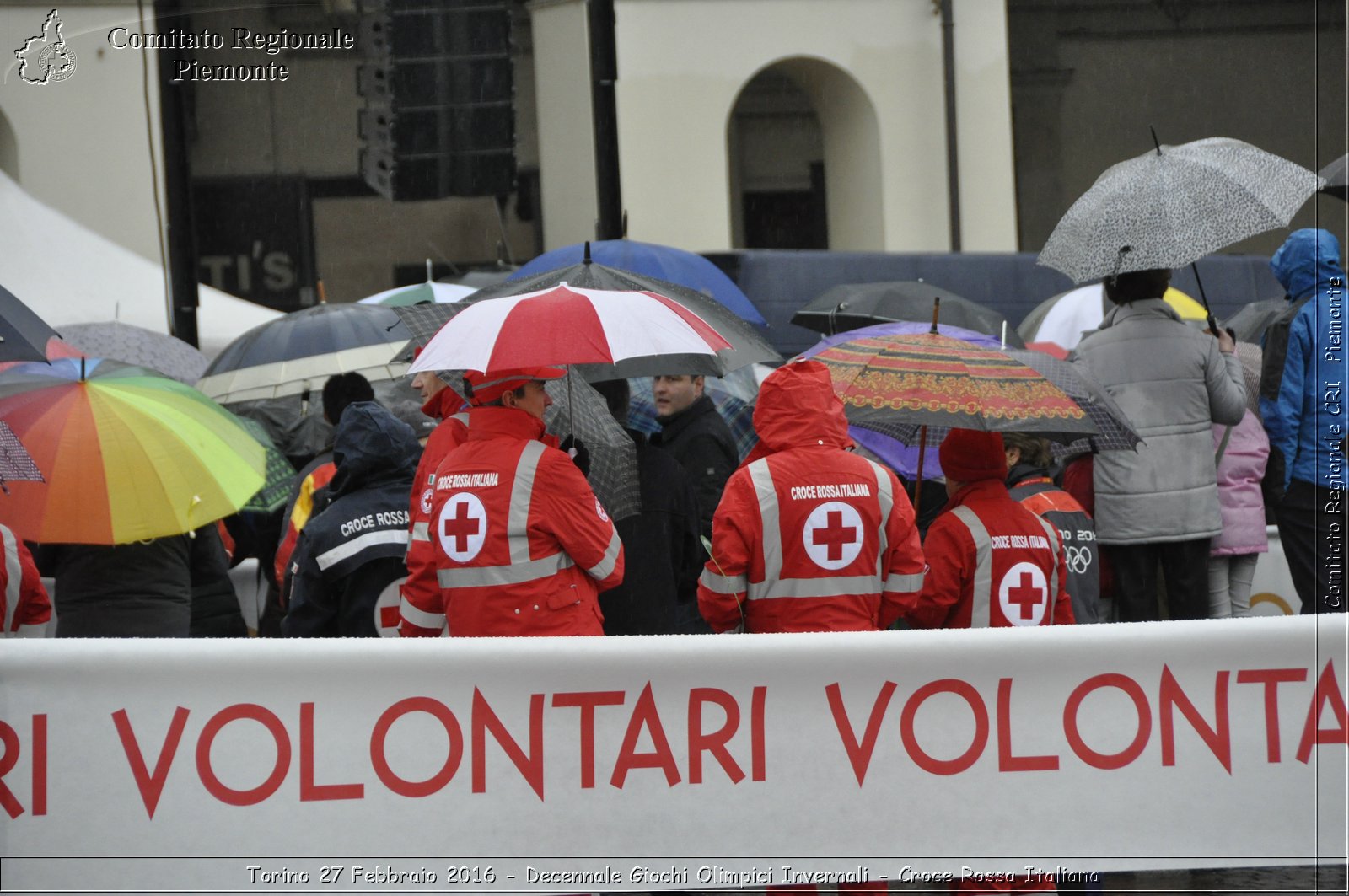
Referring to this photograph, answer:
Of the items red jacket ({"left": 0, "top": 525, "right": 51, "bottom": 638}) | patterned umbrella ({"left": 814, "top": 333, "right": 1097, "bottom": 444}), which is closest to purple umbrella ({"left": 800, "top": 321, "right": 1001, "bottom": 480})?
patterned umbrella ({"left": 814, "top": 333, "right": 1097, "bottom": 444})

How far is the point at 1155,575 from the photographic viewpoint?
21.3ft

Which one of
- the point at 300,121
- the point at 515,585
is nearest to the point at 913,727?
the point at 515,585

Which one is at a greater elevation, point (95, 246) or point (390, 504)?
point (95, 246)

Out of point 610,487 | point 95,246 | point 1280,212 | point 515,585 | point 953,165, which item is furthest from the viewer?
point 953,165

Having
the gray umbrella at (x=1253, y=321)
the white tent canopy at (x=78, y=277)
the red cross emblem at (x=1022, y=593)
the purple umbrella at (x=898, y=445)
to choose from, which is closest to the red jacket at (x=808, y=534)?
the red cross emblem at (x=1022, y=593)

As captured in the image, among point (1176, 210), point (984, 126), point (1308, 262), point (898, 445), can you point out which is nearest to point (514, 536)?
point (898, 445)

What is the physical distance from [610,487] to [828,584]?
1.01 m

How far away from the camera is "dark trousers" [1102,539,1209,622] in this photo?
21.1ft

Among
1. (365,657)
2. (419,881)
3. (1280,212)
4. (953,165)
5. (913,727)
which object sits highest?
(953,165)

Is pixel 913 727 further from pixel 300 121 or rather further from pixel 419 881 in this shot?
pixel 300 121

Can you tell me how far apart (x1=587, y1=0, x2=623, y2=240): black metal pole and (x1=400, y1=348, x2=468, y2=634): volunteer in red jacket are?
3.15m

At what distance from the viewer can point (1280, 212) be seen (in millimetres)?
5832

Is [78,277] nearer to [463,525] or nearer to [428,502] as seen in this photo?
[428,502]

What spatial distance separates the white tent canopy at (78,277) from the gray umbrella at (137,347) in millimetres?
1634
